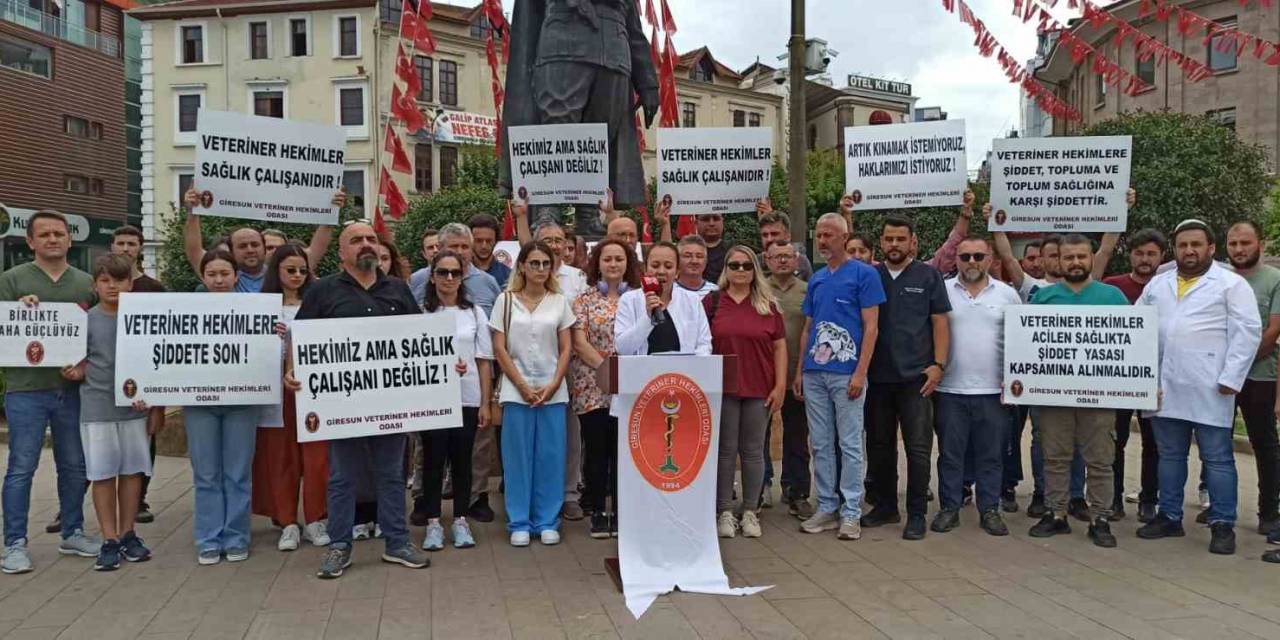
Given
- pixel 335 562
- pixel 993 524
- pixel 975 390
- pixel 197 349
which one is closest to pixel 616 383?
pixel 335 562

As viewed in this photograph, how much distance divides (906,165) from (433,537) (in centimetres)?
447

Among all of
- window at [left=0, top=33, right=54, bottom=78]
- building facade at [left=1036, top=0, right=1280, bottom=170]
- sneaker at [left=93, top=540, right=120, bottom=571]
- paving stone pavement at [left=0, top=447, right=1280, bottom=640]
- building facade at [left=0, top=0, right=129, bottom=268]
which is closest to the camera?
paving stone pavement at [left=0, top=447, right=1280, bottom=640]

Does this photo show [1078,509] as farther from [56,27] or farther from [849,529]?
[56,27]

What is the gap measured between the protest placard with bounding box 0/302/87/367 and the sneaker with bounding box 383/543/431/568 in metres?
2.04

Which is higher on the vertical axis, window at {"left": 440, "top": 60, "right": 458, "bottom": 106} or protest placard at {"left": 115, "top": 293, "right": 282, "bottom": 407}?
window at {"left": 440, "top": 60, "right": 458, "bottom": 106}

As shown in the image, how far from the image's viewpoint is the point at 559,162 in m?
7.63

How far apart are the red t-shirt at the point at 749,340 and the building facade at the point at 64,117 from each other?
37519 millimetres

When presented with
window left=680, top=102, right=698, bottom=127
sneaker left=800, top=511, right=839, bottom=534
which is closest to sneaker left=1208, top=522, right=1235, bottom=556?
sneaker left=800, top=511, right=839, bottom=534

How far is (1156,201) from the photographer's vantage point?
92.7ft

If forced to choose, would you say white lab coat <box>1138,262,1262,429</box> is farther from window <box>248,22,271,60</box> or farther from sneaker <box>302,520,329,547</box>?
window <box>248,22,271,60</box>

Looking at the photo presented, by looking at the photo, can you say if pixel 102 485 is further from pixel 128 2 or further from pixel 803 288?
pixel 128 2

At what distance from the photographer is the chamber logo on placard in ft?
17.4

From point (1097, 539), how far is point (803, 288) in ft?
7.99

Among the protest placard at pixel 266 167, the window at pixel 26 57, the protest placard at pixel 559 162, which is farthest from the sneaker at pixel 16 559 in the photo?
the window at pixel 26 57
